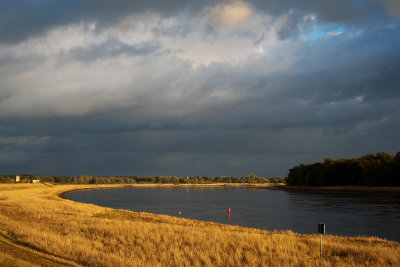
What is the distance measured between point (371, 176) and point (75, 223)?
134m

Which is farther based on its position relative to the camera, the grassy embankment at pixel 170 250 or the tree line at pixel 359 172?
the tree line at pixel 359 172

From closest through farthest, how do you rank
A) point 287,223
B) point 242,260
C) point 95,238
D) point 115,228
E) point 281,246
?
point 242,260 → point 281,246 → point 95,238 → point 115,228 → point 287,223

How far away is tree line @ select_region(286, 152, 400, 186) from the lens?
443 feet

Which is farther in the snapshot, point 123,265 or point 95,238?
point 95,238

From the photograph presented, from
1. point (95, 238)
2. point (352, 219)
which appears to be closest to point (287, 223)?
point (352, 219)

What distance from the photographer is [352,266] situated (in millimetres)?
18781

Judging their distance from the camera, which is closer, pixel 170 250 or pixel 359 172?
pixel 170 250

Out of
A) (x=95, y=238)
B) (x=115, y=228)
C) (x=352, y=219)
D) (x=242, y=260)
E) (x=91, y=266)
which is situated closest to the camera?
(x=91, y=266)

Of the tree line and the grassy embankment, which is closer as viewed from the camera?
the grassy embankment

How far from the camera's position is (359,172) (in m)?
156

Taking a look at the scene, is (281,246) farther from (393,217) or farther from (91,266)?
(393,217)

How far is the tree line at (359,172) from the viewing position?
135 metres

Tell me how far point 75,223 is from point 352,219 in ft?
131

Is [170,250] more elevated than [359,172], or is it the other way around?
[359,172]
